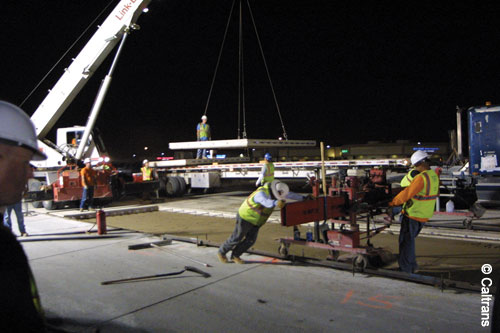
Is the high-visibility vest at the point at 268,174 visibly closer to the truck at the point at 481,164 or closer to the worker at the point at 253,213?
the truck at the point at 481,164

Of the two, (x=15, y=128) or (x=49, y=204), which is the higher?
(x=15, y=128)

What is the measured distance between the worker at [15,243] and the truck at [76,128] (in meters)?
13.6

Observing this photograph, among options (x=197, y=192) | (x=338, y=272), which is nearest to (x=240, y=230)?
(x=338, y=272)

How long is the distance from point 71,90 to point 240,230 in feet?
39.2

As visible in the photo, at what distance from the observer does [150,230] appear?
9789 mm

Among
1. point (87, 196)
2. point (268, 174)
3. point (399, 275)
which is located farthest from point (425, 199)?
point (87, 196)

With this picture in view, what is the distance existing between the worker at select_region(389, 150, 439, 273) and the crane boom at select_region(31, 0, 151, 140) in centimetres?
1228

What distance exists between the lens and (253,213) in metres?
5.80

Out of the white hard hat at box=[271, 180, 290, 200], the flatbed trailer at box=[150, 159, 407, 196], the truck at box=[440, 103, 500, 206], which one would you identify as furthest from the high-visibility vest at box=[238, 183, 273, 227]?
the flatbed trailer at box=[150, 159, 407, 196]

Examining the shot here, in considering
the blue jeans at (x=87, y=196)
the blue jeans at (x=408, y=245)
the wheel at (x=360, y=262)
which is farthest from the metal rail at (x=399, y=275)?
the blue jeans at (x=87, y=196)

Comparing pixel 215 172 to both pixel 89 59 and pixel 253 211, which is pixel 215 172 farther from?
pixel 253 211

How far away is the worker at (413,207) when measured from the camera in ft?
16.5

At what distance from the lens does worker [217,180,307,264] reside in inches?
218

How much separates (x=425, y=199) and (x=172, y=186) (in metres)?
14.1
